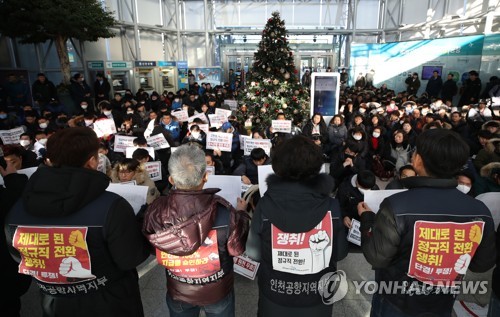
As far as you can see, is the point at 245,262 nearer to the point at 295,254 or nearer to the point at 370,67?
the point at 295,254

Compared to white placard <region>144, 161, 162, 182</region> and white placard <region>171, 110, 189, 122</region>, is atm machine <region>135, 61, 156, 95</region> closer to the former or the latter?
white placard <region>171, 110, 189, 122</region>

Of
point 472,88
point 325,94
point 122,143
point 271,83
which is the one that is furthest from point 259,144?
point 472,88

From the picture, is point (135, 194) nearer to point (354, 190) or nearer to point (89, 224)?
point (89, 224)

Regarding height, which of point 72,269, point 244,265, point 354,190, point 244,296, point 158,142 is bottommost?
point 244,296

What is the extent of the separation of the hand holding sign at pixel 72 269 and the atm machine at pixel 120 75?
13303mm

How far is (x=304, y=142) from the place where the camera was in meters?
1.81

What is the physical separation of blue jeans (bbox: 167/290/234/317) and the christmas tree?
712 cm

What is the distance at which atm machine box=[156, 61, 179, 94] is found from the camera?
16203mm

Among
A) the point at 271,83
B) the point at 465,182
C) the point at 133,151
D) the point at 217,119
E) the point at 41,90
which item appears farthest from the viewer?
the point at 41,90

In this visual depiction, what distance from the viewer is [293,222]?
5.62 ft

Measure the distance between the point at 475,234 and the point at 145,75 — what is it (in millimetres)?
15748

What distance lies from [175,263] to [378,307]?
1306 mm

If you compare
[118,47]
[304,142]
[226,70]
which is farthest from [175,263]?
[226,70]

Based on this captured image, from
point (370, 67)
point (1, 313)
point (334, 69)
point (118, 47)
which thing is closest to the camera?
point (1, 313)
